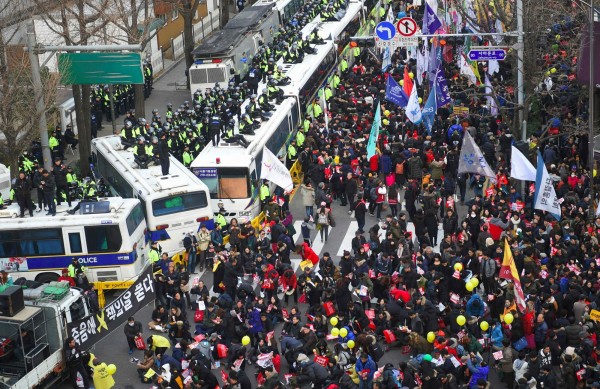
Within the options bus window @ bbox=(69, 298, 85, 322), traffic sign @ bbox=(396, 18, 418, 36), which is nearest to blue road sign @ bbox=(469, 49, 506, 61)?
traffic sign @ bbox=(396, 18, 418, 36)

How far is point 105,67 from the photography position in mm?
31562

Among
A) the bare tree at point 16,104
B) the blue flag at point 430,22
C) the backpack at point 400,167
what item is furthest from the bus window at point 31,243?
the blue flag at point 430,22

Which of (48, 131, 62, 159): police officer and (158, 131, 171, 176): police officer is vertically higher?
(158, 131, 171, 176): police officer

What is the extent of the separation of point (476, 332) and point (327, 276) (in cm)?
418

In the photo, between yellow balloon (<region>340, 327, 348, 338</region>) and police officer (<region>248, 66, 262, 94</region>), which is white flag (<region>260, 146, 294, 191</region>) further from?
police officer (<region>248, 66, 262, 94</region>)

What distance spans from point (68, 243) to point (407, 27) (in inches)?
509

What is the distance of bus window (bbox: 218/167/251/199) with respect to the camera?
3203cm

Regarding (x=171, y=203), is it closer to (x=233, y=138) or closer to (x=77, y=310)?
(x=233, y=138)

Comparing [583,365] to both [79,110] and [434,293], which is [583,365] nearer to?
[434,293]

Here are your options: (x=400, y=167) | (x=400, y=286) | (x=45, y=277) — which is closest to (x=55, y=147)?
(x=45, y=277)

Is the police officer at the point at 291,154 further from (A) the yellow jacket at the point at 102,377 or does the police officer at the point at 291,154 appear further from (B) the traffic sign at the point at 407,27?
(A) the yellow jacket at the point at 102,377

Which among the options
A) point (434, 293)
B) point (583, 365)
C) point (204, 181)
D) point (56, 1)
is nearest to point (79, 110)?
point (56, 1)

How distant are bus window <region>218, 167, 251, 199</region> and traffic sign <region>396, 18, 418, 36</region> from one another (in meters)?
7.11

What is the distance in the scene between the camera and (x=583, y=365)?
22.5m
